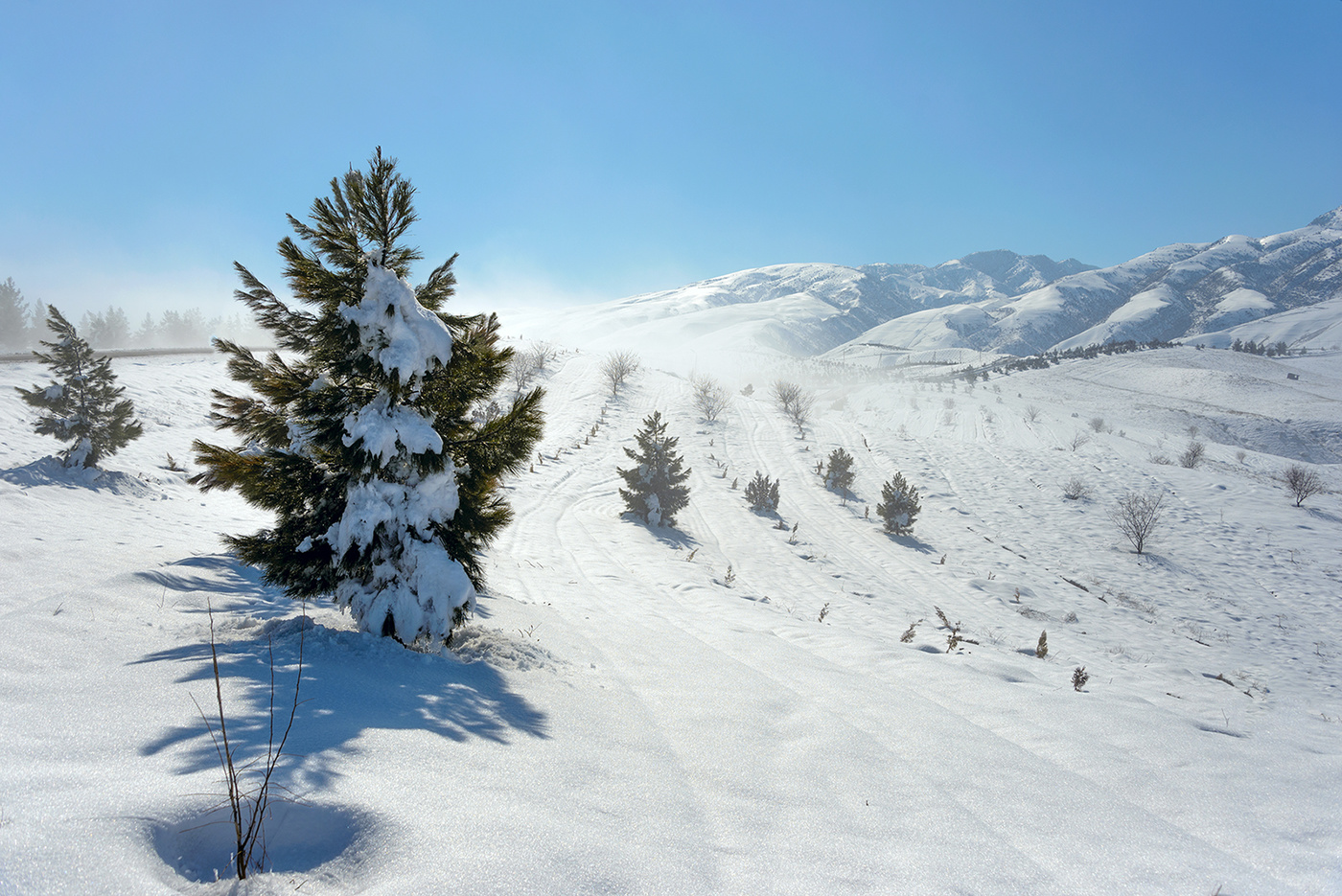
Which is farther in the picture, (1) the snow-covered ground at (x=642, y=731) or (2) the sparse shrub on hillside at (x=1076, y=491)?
(2) the sparse shrub on hillside at (x=1076, y=491)

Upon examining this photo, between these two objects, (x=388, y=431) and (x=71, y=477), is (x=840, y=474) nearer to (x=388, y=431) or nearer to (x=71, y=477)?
(x=388, y=431)

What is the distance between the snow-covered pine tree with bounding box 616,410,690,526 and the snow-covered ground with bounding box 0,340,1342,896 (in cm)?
246

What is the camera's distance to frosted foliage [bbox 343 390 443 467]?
149 inches

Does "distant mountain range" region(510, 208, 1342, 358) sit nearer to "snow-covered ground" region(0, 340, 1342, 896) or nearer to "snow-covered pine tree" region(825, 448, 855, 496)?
"snow-covered pine tree" region(825, 448, 855, 496)

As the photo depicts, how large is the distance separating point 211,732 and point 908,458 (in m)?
24.1

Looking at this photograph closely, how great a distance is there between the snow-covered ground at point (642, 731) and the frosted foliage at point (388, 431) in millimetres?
1364

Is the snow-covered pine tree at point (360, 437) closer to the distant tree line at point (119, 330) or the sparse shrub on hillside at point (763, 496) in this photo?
the sparse shrub on hillside at point (763, 496)

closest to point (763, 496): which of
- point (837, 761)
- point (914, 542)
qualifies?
point (914, 542)

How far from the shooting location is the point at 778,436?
25828 mm

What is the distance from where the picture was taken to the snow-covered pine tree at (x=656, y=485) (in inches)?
533

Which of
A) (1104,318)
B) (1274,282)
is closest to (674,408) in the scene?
(1104,318)

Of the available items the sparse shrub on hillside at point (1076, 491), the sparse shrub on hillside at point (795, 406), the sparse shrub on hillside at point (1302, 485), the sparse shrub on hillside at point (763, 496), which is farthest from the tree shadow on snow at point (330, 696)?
the sparse shrub on hillside at point (1302, 485)

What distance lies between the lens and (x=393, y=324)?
13.2 feet

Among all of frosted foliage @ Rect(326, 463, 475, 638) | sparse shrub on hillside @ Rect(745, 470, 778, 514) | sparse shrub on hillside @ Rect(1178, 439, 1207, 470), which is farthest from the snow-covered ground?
sparse shrub on hillside @ Rect(1178, 439, 1207, 470)
